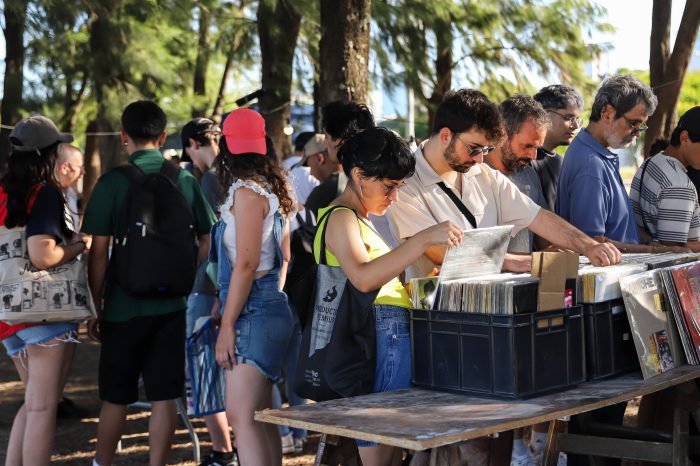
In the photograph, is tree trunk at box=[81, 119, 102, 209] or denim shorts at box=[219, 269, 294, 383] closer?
denim shorts at box=[219, 269, 294, 383]

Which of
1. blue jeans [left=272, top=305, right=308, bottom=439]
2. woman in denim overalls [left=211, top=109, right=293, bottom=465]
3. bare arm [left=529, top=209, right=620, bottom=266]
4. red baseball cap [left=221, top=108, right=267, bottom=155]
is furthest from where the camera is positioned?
blue jeans [left=272, top=305, right=308, bottom=439]

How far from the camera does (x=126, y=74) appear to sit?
11.7 metres

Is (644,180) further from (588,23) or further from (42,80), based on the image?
(42,80)

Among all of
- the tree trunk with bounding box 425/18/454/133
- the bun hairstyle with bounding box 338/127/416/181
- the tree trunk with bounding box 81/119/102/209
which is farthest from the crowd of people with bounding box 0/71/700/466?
the tree trunk with bounding box 81/119/102/209

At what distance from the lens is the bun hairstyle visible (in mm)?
2877

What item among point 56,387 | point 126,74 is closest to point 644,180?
point 56,387

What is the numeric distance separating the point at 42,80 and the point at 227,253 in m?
10.5

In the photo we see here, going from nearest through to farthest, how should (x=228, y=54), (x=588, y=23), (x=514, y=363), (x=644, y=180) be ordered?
(x=514, y=363) → (x=644, y=180) → (x=588, y=23) → (x=228, y=54)

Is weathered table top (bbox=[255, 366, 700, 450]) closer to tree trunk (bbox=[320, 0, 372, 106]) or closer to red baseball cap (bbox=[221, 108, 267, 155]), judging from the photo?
red baseball cap (bbox=[221, 108, 267, 155])

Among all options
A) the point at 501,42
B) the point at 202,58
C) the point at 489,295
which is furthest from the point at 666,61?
the point at 202,58

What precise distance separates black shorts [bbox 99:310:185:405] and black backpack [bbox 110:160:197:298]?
164mm

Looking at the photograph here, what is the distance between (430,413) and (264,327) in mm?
1252

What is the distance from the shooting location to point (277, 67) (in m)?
10.6

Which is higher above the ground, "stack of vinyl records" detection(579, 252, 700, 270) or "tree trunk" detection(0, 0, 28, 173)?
"tree trunk" detection(0, 0, 28, 173)
